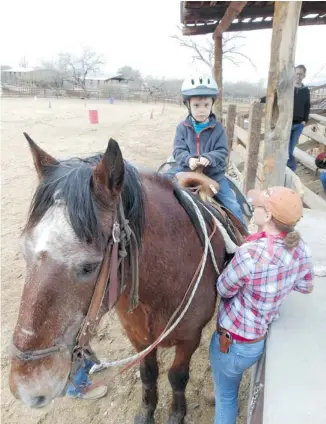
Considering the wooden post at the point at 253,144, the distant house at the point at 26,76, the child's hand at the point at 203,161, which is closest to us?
A: the child's hand at the point at 203,161

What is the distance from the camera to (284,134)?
3143 mm

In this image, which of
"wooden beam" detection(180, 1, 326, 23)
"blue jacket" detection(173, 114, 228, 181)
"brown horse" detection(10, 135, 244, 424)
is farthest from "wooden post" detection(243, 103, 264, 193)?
"brown horse" detection(10, 135, 244, 424)

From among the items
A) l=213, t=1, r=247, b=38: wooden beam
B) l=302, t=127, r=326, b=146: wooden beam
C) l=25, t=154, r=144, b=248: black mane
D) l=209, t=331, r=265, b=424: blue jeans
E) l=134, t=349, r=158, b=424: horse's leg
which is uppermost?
l=213, t=1, r=247, b=38: wooden beam

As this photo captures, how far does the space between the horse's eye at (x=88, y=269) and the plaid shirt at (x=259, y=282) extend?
85 cm

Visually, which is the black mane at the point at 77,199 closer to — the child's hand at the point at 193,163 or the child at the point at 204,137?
the child's hand at the point at 193,163

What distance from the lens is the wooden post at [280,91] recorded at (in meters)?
2.80

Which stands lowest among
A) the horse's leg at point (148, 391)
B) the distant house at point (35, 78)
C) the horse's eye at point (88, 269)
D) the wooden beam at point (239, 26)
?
the horse's leg at point (148, 391)

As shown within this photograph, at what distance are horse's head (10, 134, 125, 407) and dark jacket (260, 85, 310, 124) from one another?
5.84 meters

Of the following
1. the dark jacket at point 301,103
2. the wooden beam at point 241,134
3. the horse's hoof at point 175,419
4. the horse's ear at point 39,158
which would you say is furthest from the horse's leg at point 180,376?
the dark jacket at point 301,103

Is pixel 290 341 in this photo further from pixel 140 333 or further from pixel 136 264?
pixel 136 264

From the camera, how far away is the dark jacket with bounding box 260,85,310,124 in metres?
6.00

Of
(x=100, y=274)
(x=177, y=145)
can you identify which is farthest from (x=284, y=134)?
(x=100, y=274)

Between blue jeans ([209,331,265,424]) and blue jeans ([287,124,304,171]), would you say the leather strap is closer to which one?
blue jeans ([209,331,265,424])

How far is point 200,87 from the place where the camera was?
2.86m
